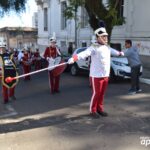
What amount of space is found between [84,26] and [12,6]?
599 cm

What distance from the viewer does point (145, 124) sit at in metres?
7.90

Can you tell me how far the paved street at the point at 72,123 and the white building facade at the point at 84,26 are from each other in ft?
36.8

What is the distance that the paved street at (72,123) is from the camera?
6672 mm

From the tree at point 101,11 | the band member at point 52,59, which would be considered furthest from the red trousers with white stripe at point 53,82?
the tree at point 101,11

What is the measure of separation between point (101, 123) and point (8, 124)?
1.95 metres

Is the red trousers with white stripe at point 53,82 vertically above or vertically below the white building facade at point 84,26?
below

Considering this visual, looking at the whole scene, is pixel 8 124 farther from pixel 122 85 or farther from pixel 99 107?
pixel 122 85

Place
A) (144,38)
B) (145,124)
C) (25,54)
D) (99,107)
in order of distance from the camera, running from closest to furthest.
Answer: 1. (145,124)
2. (99,107)
3. (25,54)
4. (144,38)

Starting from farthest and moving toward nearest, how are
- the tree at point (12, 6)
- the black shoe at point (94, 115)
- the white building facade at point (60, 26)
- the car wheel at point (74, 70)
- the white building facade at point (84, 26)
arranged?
the tree at point (12, 6) → the white building facade at point (60, 26) → the white building facade at point (84, 26) → the car wheel at point (74, 70) → the black shoe at point (94, 115)

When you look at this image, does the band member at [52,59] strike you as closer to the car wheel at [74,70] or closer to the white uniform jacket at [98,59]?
the white uniform jacket at [98,59]

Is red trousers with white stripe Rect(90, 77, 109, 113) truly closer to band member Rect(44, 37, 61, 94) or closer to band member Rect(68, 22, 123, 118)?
band member Rect(68, 22, 123, 118)

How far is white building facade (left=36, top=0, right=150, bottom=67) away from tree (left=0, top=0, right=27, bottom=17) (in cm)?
364

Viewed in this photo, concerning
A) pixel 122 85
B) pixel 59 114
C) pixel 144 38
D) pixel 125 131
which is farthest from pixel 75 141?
pixel 144 38

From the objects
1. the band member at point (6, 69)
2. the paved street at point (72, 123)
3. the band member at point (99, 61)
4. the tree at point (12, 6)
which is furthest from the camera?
the tree at point (12, 6)
